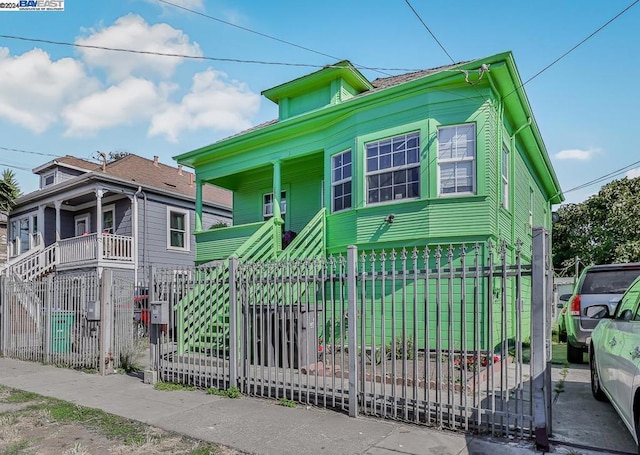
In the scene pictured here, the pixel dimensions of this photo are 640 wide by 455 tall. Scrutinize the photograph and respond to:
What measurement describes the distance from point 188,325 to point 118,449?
278cm

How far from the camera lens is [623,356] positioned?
13.1 ft

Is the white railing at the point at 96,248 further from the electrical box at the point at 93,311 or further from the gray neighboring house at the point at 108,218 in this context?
the electrical box at the point at 93,311

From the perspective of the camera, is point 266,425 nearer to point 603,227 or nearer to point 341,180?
point 341,180

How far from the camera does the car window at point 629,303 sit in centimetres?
449

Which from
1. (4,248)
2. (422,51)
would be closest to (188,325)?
(422,51)

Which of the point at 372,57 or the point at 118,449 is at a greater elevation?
the point at 372,57

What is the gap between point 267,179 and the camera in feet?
49.1

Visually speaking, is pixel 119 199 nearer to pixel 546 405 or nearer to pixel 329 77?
pixel 329 77

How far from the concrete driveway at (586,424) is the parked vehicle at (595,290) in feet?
3.91

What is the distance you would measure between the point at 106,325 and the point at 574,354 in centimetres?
927

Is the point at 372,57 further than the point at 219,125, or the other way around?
the point at 219,125

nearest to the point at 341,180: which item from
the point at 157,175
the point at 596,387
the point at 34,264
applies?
the point at 596,387

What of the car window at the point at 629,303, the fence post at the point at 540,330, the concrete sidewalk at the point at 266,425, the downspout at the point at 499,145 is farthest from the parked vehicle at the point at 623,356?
the downspout at the point at 499,145

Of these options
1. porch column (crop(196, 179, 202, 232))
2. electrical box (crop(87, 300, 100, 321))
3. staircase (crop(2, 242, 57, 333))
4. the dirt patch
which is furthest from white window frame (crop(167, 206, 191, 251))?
the dirt patch
